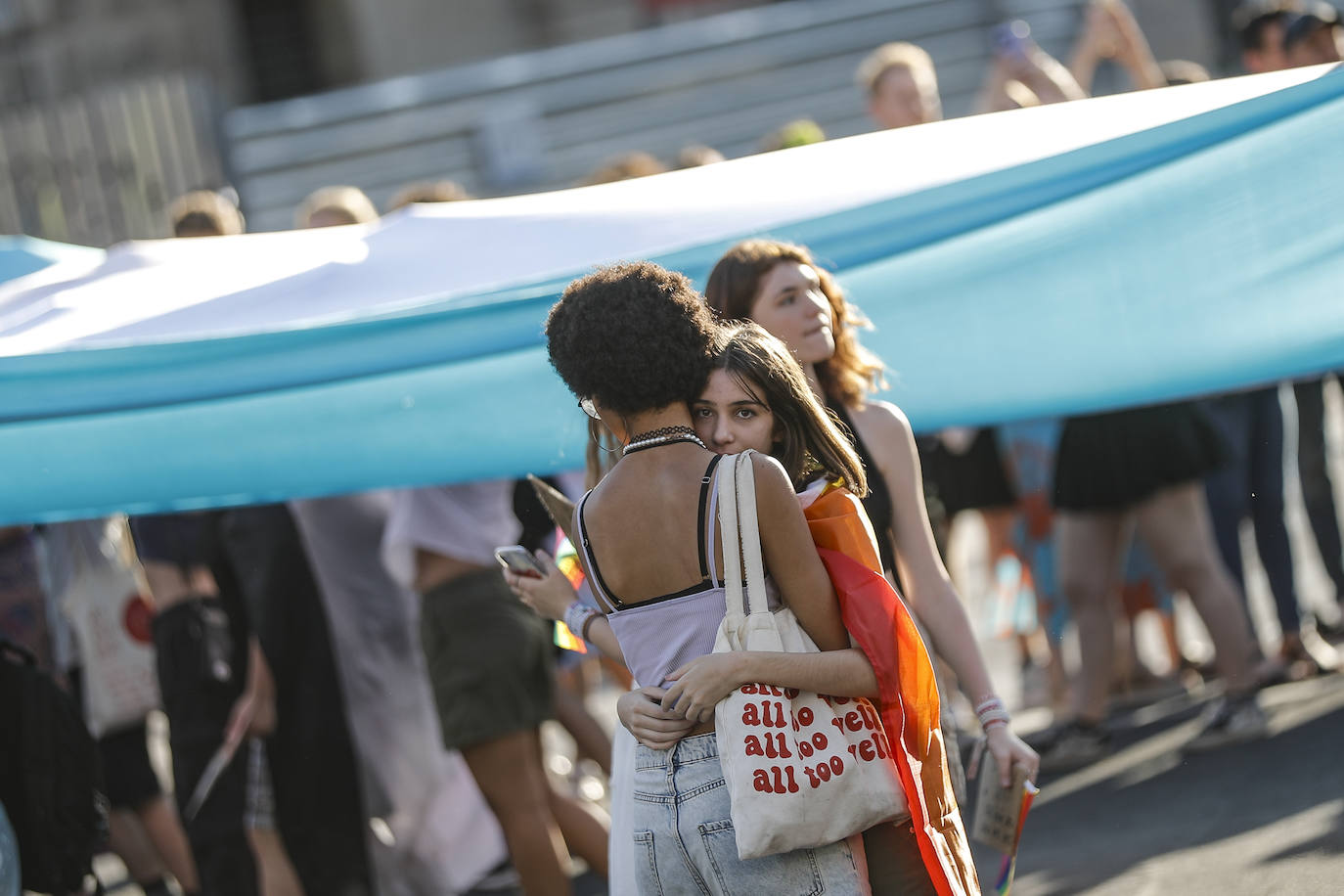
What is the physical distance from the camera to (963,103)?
11664 mm

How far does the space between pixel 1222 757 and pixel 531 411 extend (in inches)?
108

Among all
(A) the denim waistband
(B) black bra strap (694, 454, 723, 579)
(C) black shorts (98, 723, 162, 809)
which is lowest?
(C) black shorts (98, 723, 162, 809)

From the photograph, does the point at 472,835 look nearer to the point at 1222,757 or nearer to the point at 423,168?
the point at 1222,757

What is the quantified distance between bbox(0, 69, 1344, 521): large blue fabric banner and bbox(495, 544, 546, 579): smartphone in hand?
781mm

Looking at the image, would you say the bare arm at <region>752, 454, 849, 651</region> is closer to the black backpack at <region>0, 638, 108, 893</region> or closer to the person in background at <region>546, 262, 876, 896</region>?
the person in background at <region>546, 262, 876, 896</region>

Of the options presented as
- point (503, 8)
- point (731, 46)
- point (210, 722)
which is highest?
point (503, 8)

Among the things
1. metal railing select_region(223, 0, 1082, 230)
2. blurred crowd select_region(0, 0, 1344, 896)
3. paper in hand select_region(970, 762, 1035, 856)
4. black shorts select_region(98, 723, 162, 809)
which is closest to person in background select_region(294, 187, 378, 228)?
blurred crowd select_region(0, 0, 1344, 896)

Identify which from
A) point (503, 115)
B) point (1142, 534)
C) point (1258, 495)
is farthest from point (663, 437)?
point (503, 115)

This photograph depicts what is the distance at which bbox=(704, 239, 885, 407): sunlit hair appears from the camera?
10.5 ft

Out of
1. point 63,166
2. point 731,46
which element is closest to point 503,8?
point 731,46

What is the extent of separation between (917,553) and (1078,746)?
241cm

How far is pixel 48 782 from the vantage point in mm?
4047

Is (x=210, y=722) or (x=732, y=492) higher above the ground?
(x=732, y=492)

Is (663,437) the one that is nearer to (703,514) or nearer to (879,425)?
(703,514)
